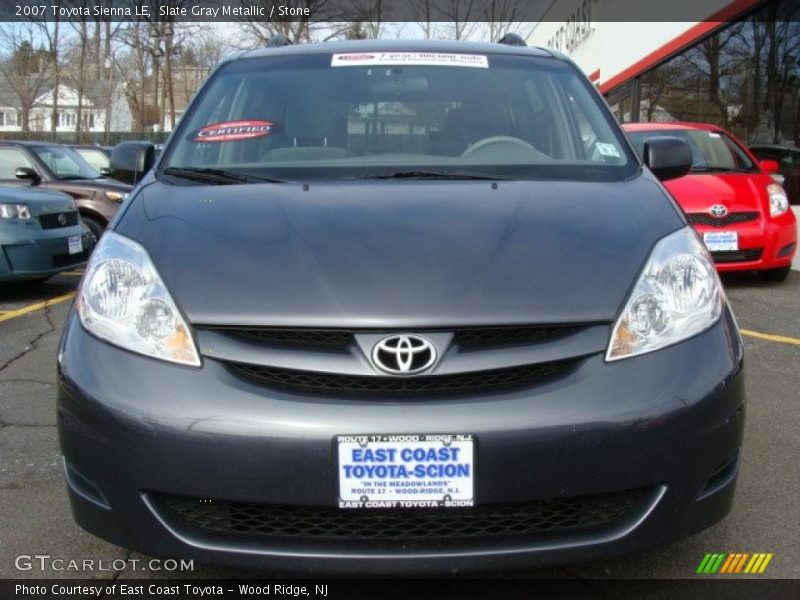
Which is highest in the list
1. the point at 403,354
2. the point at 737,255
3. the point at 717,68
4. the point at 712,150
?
the point at 717,68

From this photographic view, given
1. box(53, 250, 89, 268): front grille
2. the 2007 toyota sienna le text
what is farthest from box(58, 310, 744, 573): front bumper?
box(53, 250, 89, 268): front grille

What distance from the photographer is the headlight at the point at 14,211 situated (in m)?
7.10

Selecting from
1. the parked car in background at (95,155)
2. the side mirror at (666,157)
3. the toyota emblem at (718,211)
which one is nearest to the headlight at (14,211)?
the side mirror at (666,157)

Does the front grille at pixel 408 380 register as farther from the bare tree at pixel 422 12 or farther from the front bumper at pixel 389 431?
the bare tree at pixel 422 12

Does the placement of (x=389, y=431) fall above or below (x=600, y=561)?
above

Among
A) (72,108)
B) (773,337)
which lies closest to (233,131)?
(773,337)

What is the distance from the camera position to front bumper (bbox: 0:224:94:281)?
705 centimetres

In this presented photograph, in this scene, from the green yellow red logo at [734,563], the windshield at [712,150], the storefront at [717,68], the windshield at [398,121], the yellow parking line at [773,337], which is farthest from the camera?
the storefront at [717,68]

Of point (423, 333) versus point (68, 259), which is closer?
point (423, 333)

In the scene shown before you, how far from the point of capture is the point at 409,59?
334 centimetres

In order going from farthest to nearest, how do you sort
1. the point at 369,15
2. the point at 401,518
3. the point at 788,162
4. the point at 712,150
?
the point at 369,15
the point at 788,162
the point at 712,150
the point at 401,518

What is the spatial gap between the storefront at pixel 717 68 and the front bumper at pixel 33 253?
8.77m

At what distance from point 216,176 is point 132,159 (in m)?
0.79

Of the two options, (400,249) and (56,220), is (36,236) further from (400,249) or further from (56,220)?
(400,249)
